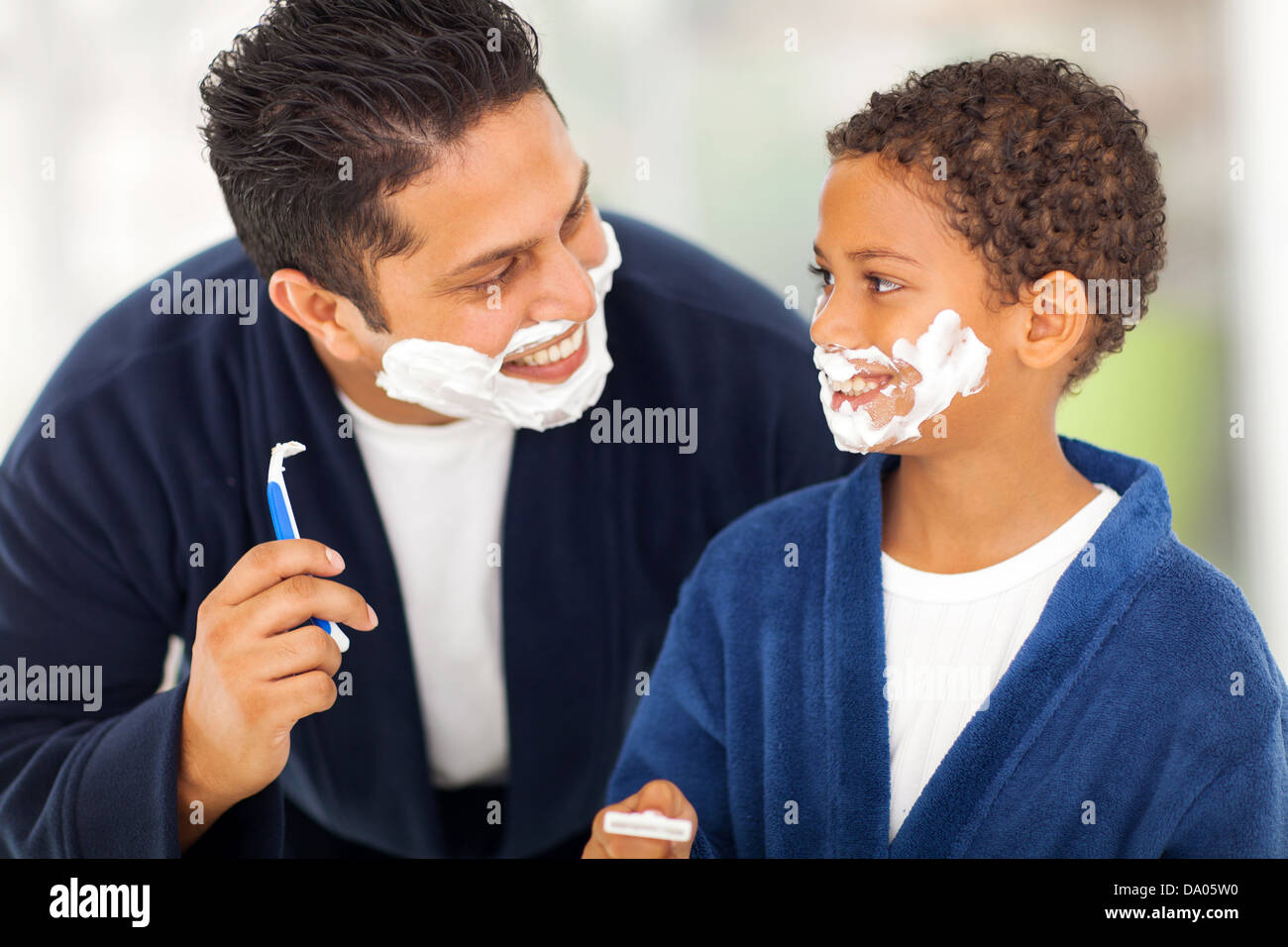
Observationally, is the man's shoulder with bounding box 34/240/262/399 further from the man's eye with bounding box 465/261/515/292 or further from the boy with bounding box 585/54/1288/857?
the boy with bounding box 585/54/1288/857

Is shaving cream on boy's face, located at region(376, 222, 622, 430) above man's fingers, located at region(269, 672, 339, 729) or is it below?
above

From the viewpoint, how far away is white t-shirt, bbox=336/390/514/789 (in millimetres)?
1104

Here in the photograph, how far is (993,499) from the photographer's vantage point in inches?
34.9

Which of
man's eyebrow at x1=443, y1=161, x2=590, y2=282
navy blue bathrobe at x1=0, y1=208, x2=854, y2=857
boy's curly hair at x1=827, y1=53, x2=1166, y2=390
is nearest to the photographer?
boy's curly hair at x1=827, y1=53, x2=1166, y2=390

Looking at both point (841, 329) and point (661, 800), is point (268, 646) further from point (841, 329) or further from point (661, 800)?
point (841, 329)

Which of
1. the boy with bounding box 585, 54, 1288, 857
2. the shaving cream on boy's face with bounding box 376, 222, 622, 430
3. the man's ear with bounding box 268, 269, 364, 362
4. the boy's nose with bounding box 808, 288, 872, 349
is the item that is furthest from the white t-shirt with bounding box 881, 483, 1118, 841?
the man's ear with bounding box 268, 269, 364, 362

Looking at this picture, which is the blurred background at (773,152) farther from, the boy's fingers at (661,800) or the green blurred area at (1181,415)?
the boy's fingers at (661,800)

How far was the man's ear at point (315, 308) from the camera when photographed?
0.99m

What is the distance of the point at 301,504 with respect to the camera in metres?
1.07

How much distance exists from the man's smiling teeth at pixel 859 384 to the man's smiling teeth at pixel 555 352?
26 centimetres

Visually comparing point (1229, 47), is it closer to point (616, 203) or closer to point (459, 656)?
point (616, 203)

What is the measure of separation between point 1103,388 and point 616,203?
59 cm

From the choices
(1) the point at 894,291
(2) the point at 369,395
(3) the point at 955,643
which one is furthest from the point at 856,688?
(2) the point at 369,395

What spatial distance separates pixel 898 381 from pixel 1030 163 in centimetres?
18
